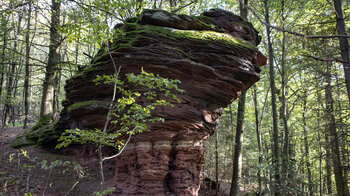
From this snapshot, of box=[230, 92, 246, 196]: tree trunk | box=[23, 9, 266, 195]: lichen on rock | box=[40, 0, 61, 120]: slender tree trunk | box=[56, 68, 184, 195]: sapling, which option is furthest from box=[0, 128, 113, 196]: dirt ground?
box=[230, 92, 246, 196]: tree trunk

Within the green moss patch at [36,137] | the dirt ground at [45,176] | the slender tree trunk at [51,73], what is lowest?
the dirt ground at [45,176]

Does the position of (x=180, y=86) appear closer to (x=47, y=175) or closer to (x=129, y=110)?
(x=129, y=110)

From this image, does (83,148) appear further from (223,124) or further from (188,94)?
(223,124)

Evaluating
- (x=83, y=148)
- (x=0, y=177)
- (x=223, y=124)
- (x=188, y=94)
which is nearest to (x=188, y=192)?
(x=188, y=94)

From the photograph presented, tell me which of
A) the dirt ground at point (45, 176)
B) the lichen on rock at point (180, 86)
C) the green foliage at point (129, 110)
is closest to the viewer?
the green foliage at point (129, 110)

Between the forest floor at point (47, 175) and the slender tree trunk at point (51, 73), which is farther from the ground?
the slender tree trunk at point (51, 73)

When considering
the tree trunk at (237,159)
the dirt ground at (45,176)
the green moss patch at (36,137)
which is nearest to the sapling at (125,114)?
the dirt ground at (45,176)

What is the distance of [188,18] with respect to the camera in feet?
24.8

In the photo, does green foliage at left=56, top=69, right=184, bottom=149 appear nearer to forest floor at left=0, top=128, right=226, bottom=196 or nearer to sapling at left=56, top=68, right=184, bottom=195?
sapling at left=56, top=68, right=184, bottom=195

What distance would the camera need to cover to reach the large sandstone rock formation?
6375 millimetres

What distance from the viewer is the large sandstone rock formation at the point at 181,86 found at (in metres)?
6.38

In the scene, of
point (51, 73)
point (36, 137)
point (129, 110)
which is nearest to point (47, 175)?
point (36, 137)

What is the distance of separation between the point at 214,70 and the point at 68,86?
571 cm

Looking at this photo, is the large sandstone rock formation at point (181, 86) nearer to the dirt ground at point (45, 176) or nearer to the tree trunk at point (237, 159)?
the dirt ground at point (45, 176)
